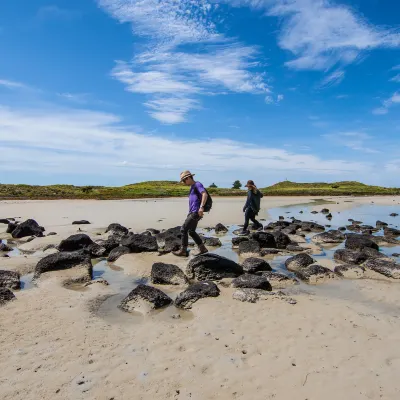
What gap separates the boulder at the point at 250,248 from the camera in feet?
38.4

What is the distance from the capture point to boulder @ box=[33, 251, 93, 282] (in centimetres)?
877

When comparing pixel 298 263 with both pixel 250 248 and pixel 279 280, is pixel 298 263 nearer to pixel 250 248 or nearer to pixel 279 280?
pixel 279 280

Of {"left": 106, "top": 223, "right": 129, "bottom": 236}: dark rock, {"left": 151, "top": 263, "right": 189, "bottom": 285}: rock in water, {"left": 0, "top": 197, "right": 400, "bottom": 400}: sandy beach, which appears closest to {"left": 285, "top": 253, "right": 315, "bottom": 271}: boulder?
{"left": 0, "top": 197, "right": 400, "bottom": 400}: sandy beach

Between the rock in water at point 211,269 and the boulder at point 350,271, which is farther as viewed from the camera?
the boulder at point 350,271

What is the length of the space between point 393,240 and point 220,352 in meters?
12.6

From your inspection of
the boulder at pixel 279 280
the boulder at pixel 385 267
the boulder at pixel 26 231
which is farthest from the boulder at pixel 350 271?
the boulder at pixel 26 231

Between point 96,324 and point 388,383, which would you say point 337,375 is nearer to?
point 388,383

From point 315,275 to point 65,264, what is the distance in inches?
244

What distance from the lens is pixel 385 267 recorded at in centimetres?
905

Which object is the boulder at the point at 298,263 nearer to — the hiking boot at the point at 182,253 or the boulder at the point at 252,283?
the boulder at the point at 252,283

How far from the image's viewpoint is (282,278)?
834cm

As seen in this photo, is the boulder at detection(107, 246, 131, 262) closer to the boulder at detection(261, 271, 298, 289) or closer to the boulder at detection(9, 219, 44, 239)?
the boulder at detection(261, 271, 298, 289)

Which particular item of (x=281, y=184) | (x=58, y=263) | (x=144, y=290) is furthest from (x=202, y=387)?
(x=281, y=184)

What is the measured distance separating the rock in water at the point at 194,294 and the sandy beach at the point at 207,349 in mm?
191
